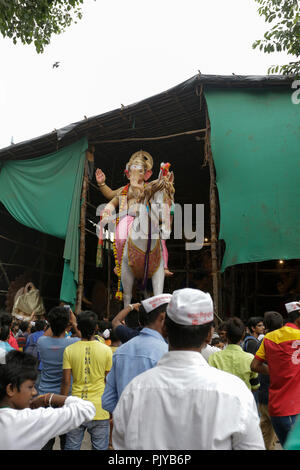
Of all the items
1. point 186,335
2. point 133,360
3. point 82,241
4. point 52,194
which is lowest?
point 133,360

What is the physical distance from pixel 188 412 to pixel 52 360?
2.22 m

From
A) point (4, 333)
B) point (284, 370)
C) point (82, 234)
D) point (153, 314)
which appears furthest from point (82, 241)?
point (153, 314)

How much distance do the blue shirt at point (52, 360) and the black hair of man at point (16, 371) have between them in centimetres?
139

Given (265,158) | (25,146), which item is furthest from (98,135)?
(265,158)

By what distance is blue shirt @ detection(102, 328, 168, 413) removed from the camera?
2.38m

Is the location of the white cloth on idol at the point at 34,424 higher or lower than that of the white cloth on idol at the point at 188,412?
lower

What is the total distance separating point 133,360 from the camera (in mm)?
2408

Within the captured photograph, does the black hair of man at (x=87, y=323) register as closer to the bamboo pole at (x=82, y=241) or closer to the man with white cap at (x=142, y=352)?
the man with white cap at (x=142, y=352)

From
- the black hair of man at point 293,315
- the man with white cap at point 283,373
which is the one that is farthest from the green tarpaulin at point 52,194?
the man with white cap at point 283,373

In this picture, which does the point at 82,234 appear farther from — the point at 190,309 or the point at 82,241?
the point at 190,309

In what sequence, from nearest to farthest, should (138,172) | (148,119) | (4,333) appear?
1. (4,333)
2. (138,172)
3. (148,119)

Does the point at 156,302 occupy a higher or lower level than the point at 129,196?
lower

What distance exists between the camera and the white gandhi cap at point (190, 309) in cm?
164
